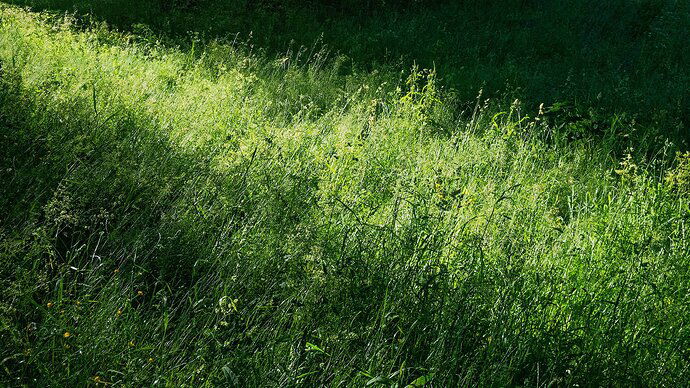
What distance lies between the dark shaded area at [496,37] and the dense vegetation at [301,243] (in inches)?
54.6

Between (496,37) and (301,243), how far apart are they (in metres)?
8.11

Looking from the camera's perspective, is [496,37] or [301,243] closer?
[301,243]

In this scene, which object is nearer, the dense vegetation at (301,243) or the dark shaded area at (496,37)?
the dense vegetation at (301,243)

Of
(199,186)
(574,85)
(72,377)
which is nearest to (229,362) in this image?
(72,377)

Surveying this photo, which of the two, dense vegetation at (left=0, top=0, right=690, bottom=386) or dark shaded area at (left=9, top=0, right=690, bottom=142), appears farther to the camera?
dark shaded area at (left=9, top=0, right=690, bottom=142)

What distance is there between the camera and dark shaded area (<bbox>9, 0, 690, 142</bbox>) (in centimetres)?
771

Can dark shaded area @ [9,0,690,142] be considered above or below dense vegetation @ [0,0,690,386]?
above

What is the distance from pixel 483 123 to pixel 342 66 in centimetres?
275

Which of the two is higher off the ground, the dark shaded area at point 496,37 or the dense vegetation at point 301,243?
the dark shaded area at point 496,37

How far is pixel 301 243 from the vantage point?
9.52ft

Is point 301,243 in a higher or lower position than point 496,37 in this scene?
lower

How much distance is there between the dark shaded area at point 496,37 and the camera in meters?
7.71

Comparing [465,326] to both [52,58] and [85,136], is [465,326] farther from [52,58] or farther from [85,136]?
[52,58]

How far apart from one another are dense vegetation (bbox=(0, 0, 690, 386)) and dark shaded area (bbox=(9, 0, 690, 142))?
1388mm
